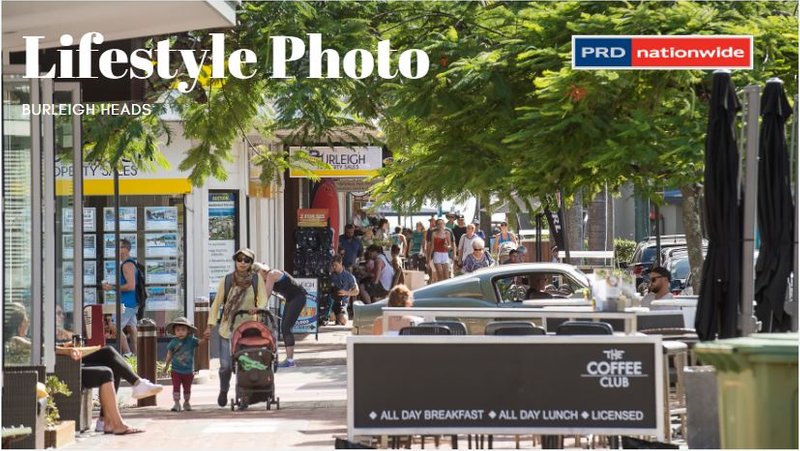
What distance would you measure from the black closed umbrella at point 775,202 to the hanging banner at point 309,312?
47.4 feet

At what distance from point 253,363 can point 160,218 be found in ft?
38.8

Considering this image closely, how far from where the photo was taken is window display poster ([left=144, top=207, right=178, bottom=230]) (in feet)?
88.6

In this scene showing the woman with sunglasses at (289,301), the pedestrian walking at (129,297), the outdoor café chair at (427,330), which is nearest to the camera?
the outdoor café chair at (427,330)

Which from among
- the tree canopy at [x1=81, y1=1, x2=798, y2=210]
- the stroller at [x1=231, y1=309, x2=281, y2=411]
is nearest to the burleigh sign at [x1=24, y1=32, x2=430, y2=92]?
the tree canopy at [x1=81, y1=1, x2=798, y2=210]

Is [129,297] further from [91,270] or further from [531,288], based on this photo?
[531,288]

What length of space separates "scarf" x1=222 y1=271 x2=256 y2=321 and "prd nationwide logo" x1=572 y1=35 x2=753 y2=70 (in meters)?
4.55

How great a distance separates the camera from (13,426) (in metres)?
11.1

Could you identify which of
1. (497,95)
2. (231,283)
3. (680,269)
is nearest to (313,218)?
(680,269)

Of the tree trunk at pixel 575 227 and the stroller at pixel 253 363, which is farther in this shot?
the tree trunk at pixel 575 227

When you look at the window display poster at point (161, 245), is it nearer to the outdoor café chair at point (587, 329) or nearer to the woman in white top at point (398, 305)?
the woman in white top at point (398, 305)

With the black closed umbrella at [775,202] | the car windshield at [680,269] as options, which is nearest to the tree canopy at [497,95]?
the black closed umbrella at [775,202]

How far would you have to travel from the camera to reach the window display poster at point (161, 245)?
1059 inches

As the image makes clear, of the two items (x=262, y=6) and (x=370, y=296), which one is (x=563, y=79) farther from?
(x=370, y=296)

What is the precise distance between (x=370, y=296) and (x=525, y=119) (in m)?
12.3
